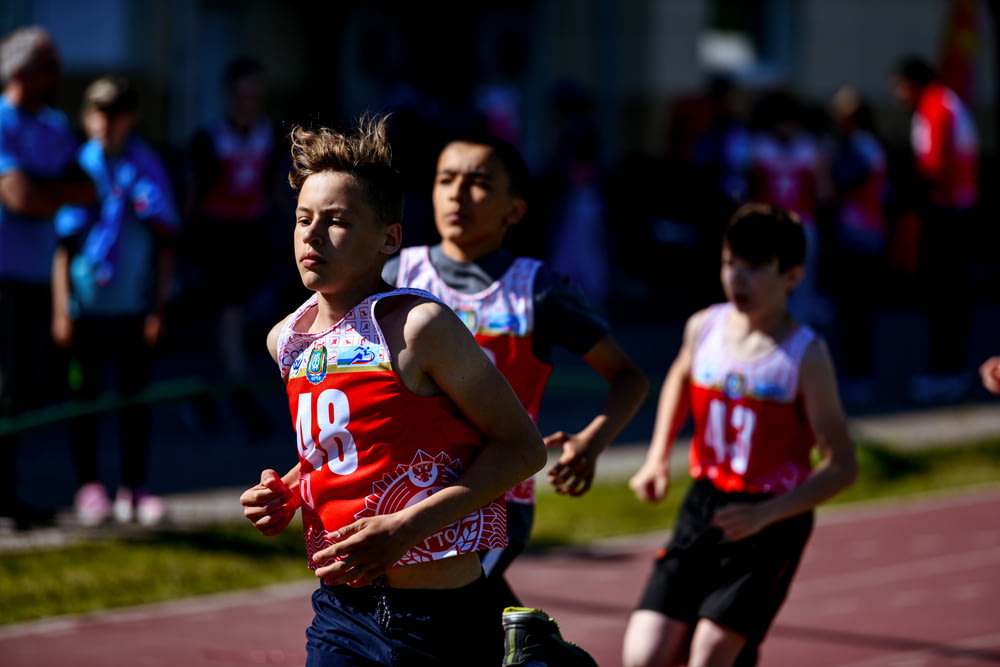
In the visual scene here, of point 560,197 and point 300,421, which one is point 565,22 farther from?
point 300,421

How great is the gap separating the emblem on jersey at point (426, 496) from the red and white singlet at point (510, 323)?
0.95 meters

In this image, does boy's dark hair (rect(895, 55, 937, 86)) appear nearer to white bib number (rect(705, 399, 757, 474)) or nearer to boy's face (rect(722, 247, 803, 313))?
boy's face (rect(722, 247, 803, 313))

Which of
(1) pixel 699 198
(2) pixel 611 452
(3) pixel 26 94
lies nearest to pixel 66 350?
(3) pixel 26 94

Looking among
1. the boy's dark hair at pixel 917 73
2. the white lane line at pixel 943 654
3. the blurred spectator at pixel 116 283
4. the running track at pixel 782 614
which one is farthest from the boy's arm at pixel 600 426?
the boy's dark hair at pixel 917 73

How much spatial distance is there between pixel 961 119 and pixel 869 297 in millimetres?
1475

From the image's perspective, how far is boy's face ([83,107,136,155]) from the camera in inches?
287

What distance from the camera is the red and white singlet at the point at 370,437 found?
3.17 meters

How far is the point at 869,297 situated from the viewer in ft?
36.7

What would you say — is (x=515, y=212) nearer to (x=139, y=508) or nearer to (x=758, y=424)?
(x=758, y=424)

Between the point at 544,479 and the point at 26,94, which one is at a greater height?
the point at 26,94

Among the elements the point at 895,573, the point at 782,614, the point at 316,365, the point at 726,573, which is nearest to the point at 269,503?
the point at 316,365

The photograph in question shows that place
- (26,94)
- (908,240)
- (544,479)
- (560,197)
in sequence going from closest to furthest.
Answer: (26,94) < (544,479) < (908,240) < (560,197)

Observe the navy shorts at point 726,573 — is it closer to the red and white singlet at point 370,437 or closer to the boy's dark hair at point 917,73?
the red and white singlet at point 370,437

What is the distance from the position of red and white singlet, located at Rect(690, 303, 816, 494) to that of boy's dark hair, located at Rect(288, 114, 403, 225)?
1.53 meters
